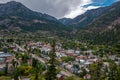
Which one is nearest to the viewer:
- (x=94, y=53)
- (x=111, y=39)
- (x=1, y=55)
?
(x=1, y=55)

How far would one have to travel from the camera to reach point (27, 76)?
79.0m

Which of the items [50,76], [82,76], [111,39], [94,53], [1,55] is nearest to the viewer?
[50,76]

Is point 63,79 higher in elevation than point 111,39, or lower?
lower

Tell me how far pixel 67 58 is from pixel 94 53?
21.8m

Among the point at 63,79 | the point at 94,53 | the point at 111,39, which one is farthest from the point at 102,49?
the point at 63,79

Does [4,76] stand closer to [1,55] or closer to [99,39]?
[1,55]

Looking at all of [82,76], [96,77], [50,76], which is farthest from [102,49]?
[50,76]

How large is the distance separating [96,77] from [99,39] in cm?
14802

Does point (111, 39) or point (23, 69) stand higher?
point (111, 39)

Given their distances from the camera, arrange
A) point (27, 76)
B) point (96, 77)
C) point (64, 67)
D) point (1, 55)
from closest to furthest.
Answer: point (96, 77) → point (27, 76) → point (64, 67) → point (1, 55)

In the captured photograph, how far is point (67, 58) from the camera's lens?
12862cm

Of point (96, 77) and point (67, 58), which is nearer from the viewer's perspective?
point (96, 77)

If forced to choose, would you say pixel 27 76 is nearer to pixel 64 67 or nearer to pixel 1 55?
pixel 64 67

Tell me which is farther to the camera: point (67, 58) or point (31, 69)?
point (67, 58)
